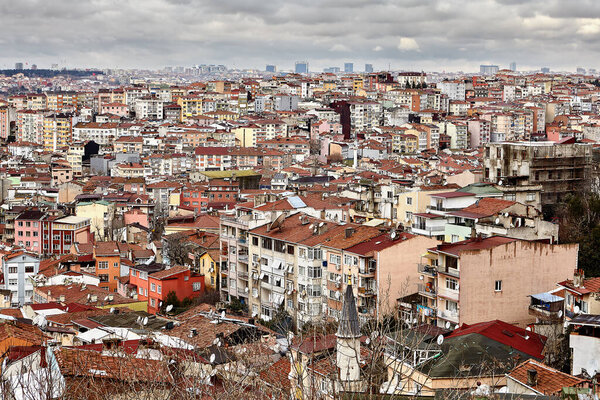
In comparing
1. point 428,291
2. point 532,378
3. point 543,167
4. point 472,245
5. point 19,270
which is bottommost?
point 19,270

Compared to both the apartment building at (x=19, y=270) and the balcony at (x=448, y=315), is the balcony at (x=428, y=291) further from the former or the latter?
the apartment building at (x=19, y=270)

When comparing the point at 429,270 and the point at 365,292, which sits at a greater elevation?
the point at 429,270

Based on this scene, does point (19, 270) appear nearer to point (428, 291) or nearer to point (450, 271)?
point (428, 291)

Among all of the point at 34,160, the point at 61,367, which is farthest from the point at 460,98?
the point at 61,367

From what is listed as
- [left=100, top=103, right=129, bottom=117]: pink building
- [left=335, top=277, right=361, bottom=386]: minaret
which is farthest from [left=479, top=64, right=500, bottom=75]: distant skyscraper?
[left=335, top=277, right=361, bottom=386]: minaret

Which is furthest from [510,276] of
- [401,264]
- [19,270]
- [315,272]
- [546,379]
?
[19,270]

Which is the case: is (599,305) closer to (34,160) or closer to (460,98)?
(34,160)

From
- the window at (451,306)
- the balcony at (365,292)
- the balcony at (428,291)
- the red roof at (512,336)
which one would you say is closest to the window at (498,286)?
the window at (451,306)
